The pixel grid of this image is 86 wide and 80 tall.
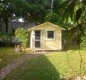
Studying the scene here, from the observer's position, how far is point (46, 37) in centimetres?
2234

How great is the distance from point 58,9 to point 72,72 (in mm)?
9335

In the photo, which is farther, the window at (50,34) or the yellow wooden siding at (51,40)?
the window at (50,34)

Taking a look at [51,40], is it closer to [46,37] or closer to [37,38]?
[46,37]

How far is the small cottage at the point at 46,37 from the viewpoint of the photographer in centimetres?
2228

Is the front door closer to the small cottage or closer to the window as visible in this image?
the small cottage

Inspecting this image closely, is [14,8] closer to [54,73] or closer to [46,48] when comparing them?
[46,48]

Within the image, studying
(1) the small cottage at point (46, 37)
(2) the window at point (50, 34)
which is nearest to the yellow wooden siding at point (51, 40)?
(1) the small cottage at point (46, 37)

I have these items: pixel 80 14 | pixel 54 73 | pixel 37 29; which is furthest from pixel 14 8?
pixel 80 14

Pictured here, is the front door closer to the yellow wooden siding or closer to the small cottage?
the small cottage

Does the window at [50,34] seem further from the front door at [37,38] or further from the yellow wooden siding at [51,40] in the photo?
the front door at [37,38]

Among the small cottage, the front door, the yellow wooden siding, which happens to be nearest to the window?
the small cottage

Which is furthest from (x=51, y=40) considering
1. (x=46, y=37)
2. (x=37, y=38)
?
(x=37, y=38)

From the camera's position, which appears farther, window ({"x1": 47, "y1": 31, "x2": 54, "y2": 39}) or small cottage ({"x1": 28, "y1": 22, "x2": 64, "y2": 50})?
window ({"x1": 47, "y1": 31, "x2": 54, "y2": 39})

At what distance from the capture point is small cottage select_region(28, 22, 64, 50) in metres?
22.3
